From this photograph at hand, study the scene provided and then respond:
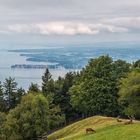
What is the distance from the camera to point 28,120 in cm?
7444

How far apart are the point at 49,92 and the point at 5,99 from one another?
1229 centimetres

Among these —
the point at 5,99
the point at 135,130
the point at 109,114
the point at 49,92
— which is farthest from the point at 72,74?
the point at 135,130

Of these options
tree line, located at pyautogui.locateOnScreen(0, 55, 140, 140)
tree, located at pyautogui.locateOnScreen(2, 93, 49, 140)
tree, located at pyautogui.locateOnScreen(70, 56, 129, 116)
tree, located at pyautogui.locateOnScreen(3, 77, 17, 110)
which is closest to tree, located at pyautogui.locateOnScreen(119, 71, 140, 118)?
tree line, located at pyautogui.locateOnScreen(0, 55, 140, 140)

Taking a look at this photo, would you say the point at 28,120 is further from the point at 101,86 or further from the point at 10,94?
the point at 10,94

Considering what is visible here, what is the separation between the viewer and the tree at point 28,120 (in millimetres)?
74250

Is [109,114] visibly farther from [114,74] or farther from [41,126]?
[41,126]

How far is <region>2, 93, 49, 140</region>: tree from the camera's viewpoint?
2923 inches

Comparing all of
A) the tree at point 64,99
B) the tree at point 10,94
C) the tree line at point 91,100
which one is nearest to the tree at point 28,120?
the tree line at point 91,100

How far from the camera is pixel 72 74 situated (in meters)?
109

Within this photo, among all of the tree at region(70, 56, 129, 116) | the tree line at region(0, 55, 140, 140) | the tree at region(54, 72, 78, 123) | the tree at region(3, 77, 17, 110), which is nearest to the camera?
the tree line at region(0, 55, 140, 140)

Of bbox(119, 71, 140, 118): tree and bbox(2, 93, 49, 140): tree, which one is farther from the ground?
bbox(119, 71, 140, 118): tree

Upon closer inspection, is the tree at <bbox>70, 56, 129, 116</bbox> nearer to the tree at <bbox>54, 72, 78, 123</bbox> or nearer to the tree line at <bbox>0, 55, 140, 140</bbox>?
the tree line at <bbox>0, 55, 140, 140</bbox>

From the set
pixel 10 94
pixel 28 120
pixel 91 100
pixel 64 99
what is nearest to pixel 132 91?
pixel 91 100

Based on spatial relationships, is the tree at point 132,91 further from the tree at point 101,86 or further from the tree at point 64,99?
the tree at point 64,99
